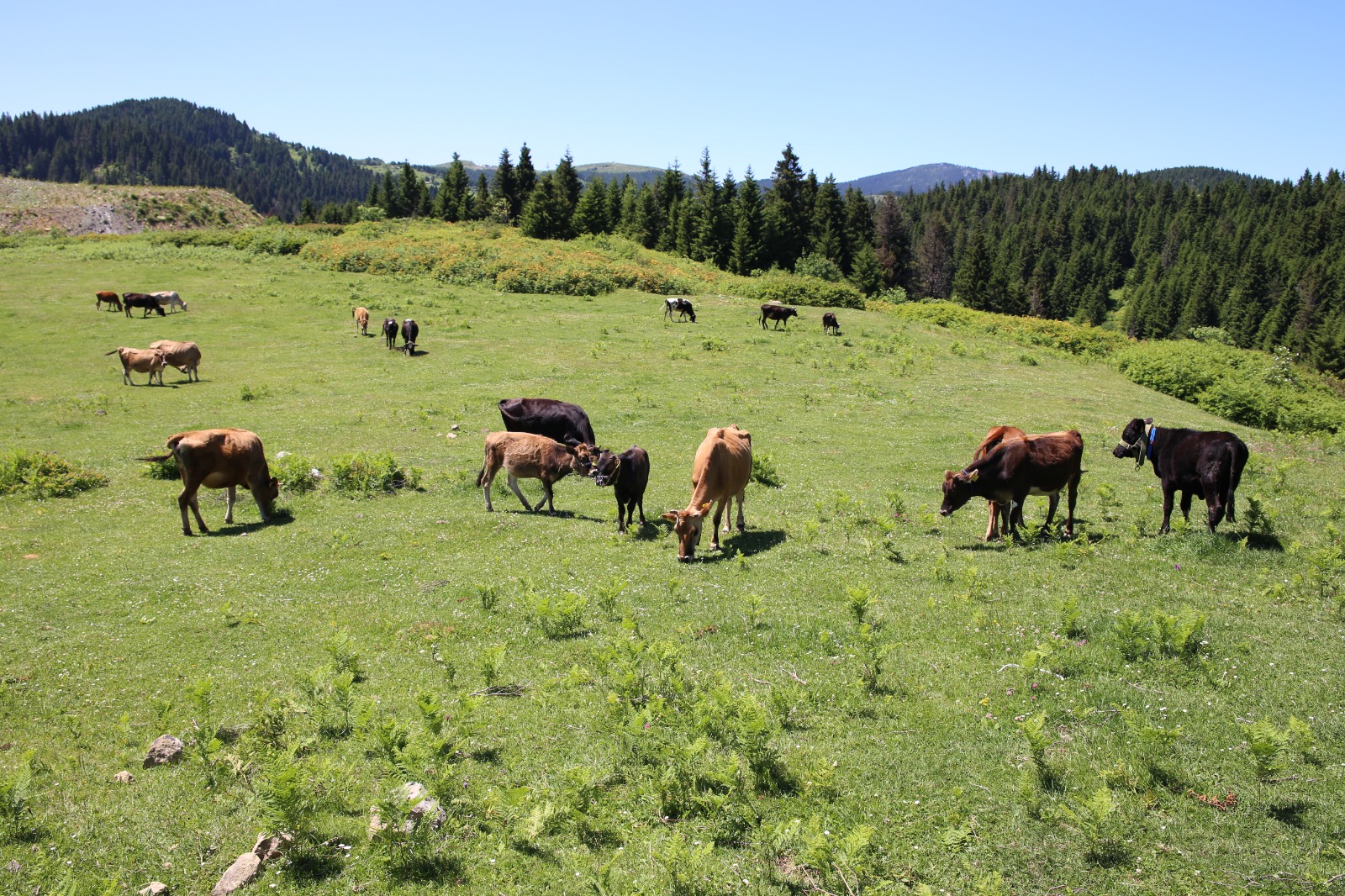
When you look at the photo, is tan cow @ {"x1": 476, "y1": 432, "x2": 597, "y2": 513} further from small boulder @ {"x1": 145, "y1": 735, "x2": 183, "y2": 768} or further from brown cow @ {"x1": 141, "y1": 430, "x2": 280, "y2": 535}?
small boulder @ {"x1": 145, "y1": 735, "x2": 183, "y2": 768}

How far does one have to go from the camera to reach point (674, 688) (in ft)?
27.2

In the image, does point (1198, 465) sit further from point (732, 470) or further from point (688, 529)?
point (688, 529)

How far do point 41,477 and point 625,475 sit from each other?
43.9 feet

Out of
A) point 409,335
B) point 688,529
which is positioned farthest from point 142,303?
point 688,529

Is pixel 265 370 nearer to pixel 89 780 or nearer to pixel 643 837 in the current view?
pixel 89 780

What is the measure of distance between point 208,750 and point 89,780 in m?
1.08

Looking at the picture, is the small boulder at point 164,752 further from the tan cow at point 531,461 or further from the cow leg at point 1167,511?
the cow leg at point 1167,511

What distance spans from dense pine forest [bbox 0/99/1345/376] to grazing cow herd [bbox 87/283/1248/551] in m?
54.1

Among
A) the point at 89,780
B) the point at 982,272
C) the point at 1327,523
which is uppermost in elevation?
the point at 982,272

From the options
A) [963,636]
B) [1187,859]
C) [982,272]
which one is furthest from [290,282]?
[982,272]

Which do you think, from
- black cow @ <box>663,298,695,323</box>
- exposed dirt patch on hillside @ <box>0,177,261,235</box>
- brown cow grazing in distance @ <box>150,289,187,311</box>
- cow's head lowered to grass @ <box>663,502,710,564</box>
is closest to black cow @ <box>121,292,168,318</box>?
brown cow grazing in distance @ <box>150,289,187,311</box>

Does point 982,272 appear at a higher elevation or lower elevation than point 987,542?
higher

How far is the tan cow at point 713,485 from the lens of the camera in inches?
525

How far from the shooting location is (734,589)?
1199cm
